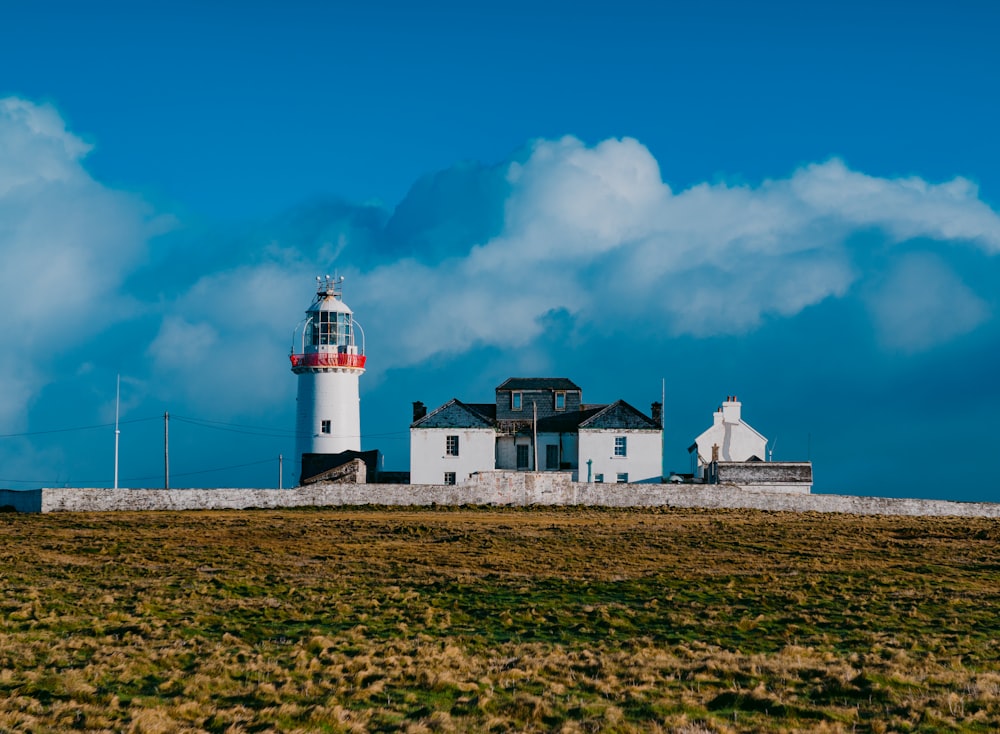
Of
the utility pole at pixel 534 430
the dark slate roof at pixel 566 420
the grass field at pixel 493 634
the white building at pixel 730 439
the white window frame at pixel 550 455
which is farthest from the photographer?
the white building at pixel 730 439

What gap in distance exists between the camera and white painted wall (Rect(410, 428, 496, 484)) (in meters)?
67.2

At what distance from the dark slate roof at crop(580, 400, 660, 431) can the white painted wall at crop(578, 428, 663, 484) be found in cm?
33

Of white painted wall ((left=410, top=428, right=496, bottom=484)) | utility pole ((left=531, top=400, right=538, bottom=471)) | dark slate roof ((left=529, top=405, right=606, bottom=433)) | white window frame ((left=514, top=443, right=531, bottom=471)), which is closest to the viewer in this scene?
utility pole ((left=531, top=400, right=538, bottom=471))

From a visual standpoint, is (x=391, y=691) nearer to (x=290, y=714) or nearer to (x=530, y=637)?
(x=290, y=714)

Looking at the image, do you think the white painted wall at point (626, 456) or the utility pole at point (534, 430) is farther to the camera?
the white painted wall at point (626, 456)

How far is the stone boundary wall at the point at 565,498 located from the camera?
176ft

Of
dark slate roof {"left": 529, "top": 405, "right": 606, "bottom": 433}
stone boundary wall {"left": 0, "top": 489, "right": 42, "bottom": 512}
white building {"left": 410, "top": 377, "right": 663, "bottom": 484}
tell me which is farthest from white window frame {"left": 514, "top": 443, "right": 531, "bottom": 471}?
stone boundary wall {"left": 0, "top": 489, "right": 42, "bottom": 512}

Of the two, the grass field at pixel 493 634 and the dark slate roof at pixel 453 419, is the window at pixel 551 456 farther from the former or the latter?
the grass field at pixel 493 634

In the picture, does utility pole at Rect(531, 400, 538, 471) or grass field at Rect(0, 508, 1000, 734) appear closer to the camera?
grass field at Rect(0, 508, 1000, 734)

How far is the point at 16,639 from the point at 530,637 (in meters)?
9.05

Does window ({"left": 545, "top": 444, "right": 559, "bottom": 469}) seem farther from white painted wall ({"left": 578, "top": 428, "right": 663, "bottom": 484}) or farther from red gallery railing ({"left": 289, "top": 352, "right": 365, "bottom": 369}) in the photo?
red gallery railing ({"left": 289, "top": 352, "right": 365, "bottom": 369})

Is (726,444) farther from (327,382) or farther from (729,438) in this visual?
(327,382)

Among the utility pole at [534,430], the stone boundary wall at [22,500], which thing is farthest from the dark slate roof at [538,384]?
the stone boundary wall at [22,500]

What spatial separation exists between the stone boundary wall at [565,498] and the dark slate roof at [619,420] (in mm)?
11266
